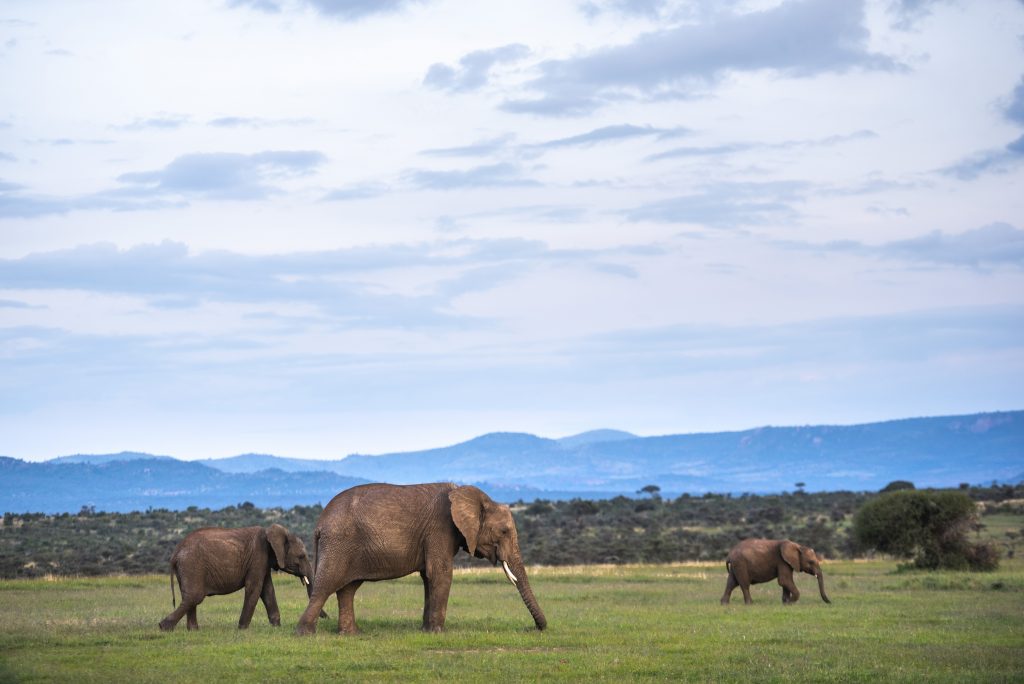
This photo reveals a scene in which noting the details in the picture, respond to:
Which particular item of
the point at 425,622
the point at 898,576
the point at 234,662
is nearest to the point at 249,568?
the point at 425,622

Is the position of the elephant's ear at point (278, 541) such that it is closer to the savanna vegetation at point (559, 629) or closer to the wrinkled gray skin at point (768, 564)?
the savanna vegetation at point (559, 629)

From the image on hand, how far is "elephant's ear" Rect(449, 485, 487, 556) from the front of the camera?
83.6 ft

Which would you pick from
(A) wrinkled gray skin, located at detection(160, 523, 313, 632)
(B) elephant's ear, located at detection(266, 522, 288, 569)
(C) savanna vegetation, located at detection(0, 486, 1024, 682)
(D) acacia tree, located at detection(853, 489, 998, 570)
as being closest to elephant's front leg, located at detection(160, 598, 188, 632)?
(A) wrinkled gray skin, located at detection(160, 523, 313, 632)

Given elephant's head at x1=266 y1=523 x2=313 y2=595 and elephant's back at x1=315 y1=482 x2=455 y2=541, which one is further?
elephant's head at x1=266 y1=523 x2=313 y2=595

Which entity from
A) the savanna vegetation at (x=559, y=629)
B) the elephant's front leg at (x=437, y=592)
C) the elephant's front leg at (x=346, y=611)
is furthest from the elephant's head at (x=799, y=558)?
the elephant's front leg at (x=346, y=611)

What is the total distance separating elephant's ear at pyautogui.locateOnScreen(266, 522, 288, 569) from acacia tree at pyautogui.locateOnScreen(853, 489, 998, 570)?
114 feet

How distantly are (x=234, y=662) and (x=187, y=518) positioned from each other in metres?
70.8

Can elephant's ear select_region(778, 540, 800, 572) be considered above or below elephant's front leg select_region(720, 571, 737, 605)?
above

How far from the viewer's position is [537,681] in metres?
19.1

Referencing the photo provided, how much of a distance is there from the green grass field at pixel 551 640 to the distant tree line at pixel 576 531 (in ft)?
67.4

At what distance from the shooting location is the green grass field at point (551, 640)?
20062mm

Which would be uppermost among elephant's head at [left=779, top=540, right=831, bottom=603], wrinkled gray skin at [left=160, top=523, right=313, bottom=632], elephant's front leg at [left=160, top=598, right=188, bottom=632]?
wrinkled gray skin at [left=160, top=523, right=313, bottom=632]

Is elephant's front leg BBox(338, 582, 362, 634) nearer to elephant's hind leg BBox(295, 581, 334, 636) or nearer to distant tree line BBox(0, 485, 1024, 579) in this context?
elephant's hind leg BBox(295, 581, 334, 636)

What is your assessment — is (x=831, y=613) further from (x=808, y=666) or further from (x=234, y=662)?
(x=234, y=662)
